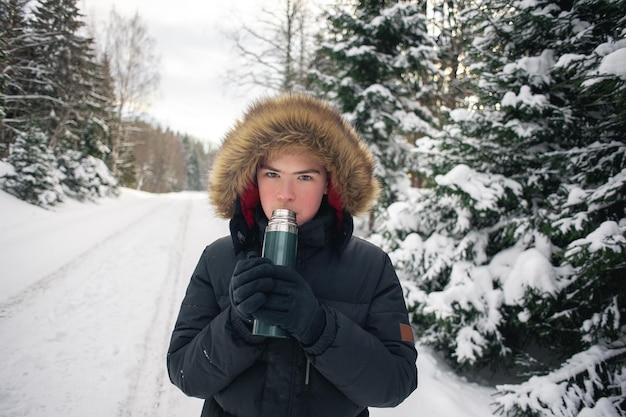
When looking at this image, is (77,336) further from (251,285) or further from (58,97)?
(58,97)

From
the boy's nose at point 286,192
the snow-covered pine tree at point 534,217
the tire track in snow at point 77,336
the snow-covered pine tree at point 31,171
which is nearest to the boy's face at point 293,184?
the boy's nose at point 286,192

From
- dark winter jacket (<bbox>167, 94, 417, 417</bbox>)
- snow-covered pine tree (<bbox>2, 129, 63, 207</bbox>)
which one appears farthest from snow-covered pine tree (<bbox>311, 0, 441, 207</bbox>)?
snow-covered pine tree (<bbox>2, 129, 63, 207</bbox>)

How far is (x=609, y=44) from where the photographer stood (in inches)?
95.2

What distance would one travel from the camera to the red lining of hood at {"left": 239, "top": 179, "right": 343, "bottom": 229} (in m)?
1.52

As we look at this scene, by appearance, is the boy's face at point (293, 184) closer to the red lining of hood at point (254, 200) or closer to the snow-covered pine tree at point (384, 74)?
the red lining of hood at point (254, 200)

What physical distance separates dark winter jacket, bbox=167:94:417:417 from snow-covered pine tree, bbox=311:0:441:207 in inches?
215

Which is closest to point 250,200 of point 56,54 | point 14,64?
point 14,64

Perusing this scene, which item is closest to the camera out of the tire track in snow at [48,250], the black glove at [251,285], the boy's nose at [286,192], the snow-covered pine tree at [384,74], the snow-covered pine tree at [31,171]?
the black glove at [251,285]

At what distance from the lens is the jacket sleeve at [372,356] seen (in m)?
1.03

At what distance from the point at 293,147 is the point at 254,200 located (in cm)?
36

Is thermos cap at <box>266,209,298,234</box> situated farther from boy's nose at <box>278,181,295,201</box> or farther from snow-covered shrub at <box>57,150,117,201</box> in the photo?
snow-covered shrub at <box>57,150,117,201</box>

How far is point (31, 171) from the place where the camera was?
6699 millimetres

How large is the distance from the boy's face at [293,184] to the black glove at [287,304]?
15.3 inches

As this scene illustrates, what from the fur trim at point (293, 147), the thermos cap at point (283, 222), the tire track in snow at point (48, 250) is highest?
the fur trim at point (293, 147)
